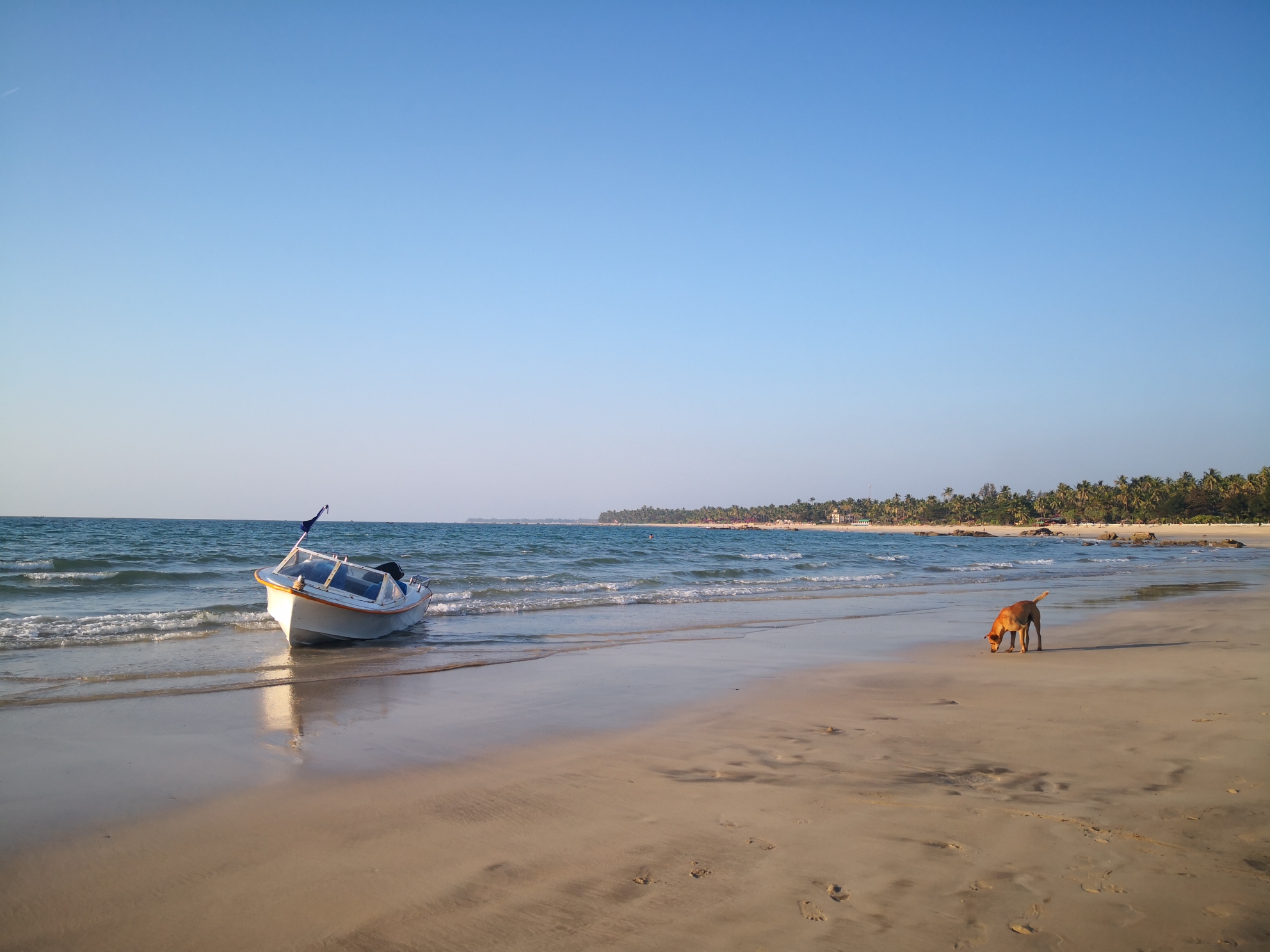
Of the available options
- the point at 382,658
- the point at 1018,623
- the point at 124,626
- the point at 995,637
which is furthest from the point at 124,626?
the point at 1018,623

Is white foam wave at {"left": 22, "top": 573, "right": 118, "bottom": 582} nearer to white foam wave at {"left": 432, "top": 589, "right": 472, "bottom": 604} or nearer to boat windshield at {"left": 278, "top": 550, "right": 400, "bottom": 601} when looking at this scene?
white foam wave at {"left": 432, "top": 589, "right": 472, "bottom": 604}

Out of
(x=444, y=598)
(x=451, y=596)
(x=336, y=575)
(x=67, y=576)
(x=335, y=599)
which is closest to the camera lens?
(x=335, y=599)

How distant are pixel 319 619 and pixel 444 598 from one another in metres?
8.47

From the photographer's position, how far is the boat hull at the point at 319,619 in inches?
558

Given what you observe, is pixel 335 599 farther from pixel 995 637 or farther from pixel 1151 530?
pixel 1151 530

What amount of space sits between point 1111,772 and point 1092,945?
10.1ft

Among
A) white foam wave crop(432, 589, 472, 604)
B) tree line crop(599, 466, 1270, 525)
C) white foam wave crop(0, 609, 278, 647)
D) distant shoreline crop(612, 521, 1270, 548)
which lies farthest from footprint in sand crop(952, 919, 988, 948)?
tree line crop(599, 466, 1270, 525)

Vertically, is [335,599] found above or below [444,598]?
above

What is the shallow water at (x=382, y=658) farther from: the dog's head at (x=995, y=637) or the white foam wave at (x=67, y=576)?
the dog's head at (x=995, y=637)

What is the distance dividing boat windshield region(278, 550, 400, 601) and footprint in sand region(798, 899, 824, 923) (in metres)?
13.8

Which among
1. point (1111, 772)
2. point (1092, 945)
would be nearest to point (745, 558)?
point (1111, 772)

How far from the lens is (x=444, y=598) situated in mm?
22906

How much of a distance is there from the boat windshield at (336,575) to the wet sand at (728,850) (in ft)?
33.3

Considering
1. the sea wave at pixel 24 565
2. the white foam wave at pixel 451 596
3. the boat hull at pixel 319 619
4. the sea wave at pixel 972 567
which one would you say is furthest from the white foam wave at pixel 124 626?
the sea wave at pixel 972 567
